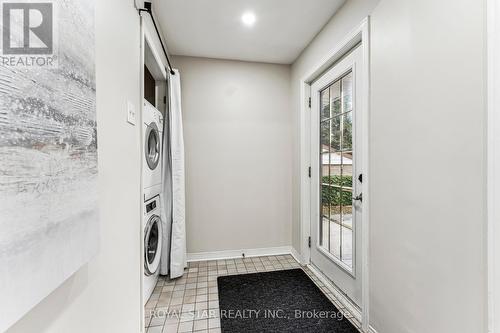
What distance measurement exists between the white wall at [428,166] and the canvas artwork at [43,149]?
4.90 feet

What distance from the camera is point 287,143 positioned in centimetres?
312

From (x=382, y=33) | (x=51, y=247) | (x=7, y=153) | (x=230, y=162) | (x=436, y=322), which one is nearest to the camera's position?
(x=7, y=153)

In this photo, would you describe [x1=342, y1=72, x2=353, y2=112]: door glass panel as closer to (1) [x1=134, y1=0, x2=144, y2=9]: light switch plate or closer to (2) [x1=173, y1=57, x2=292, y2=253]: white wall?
(2) [x1=173, y1=57, x2=292, y2=253]: white wall

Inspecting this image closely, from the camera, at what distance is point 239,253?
9.84 ft

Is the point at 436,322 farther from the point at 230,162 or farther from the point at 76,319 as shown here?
the point at 230,162

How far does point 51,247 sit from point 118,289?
2.46 feet

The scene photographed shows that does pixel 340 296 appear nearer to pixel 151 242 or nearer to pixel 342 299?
pixel 342 299

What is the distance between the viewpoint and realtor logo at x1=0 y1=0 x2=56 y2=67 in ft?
1.72

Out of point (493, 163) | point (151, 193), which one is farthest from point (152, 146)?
point (493, 163)

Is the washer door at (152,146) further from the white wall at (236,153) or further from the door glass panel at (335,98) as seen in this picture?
the door glass panel at (335,98)

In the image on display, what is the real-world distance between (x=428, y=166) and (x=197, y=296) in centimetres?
201

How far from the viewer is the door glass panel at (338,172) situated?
2.05m

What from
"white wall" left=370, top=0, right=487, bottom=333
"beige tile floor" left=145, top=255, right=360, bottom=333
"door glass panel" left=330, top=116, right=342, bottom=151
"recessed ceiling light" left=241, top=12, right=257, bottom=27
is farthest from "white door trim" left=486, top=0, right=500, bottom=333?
"recessed ceiling light" left=241, top=12, right=257, bottom=27

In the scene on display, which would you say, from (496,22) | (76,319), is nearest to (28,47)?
(76,319)
